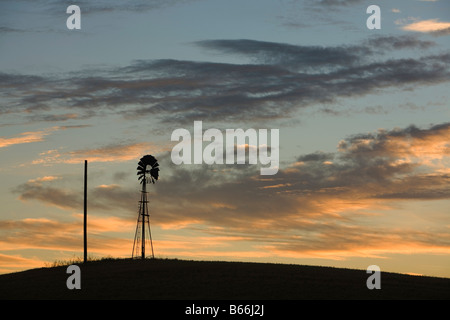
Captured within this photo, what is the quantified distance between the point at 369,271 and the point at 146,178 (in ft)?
79.1

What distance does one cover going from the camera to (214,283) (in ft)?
164

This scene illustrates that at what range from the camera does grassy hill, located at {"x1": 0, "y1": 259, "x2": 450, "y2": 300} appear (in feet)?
152

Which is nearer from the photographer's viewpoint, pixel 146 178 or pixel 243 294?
pixel 243 294

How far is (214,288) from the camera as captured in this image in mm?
47969

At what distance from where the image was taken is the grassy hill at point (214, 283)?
4634 centimetres

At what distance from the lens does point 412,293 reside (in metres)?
47.3
